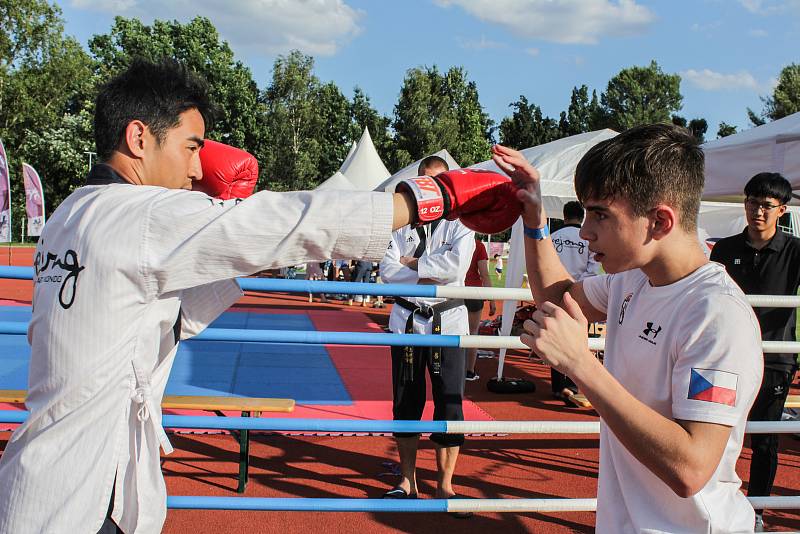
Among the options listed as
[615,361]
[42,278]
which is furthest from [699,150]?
[42,278]

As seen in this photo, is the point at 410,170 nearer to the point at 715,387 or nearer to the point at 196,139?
the point at 196,139

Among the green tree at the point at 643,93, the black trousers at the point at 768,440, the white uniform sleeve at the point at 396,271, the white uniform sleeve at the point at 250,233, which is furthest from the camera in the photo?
the green tree at the point at 643,93

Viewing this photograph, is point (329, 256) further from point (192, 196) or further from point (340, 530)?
point (340, 530)

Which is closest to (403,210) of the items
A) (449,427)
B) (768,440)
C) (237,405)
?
(449,427)

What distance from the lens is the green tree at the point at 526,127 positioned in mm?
59781

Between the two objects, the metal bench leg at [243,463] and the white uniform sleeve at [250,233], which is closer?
the white uniform sleeve at [250,233]

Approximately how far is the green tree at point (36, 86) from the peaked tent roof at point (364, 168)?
23966 millimetres

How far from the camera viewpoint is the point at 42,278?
151 cm

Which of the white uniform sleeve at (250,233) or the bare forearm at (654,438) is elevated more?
the white uniform sleeve at (250,233)

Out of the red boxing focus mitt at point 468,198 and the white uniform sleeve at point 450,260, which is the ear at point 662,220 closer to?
the red boxing focus mitt at point 468,198

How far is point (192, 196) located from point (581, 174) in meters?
0.95

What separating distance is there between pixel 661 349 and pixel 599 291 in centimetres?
51

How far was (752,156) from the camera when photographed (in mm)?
5555

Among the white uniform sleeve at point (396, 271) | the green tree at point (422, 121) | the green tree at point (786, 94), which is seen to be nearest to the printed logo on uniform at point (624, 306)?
the white uniform sleeve at point (396, 271)
